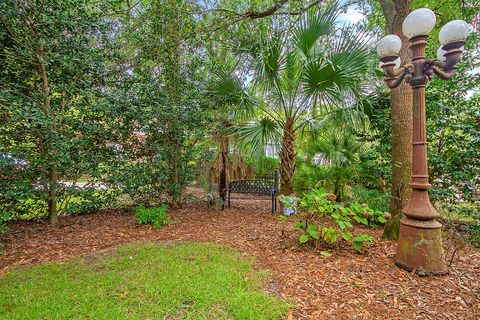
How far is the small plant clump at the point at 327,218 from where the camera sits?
101 inches

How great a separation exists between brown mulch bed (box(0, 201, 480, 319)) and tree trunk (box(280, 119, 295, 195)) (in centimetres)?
73

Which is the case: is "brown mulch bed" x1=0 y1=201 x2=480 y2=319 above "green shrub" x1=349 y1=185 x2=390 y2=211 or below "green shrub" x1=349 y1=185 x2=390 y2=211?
below

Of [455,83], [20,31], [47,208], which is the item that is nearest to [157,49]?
[20,31]

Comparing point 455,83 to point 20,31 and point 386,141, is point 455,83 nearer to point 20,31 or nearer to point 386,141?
point 386,141

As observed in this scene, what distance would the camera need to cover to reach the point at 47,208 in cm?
370

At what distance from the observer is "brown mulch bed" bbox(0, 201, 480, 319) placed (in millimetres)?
1751

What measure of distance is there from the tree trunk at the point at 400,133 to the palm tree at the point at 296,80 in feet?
2.15

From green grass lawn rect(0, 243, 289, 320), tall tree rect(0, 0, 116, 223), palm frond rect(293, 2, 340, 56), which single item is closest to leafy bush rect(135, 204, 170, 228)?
green grass lawn rect(0, 243, 289, 320)

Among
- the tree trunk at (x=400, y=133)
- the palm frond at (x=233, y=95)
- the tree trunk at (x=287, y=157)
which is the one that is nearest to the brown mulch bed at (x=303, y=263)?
the tree trunk at (x=400, y=133)

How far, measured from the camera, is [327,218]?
9.49 feet

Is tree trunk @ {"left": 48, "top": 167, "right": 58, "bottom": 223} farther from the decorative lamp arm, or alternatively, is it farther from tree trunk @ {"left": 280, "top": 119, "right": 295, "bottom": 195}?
the decorative lamp arm

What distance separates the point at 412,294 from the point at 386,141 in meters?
3.17

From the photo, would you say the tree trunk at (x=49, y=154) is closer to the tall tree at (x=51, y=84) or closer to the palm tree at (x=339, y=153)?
the tall tree at (x=51, y=84)

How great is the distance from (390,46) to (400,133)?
1143mm
